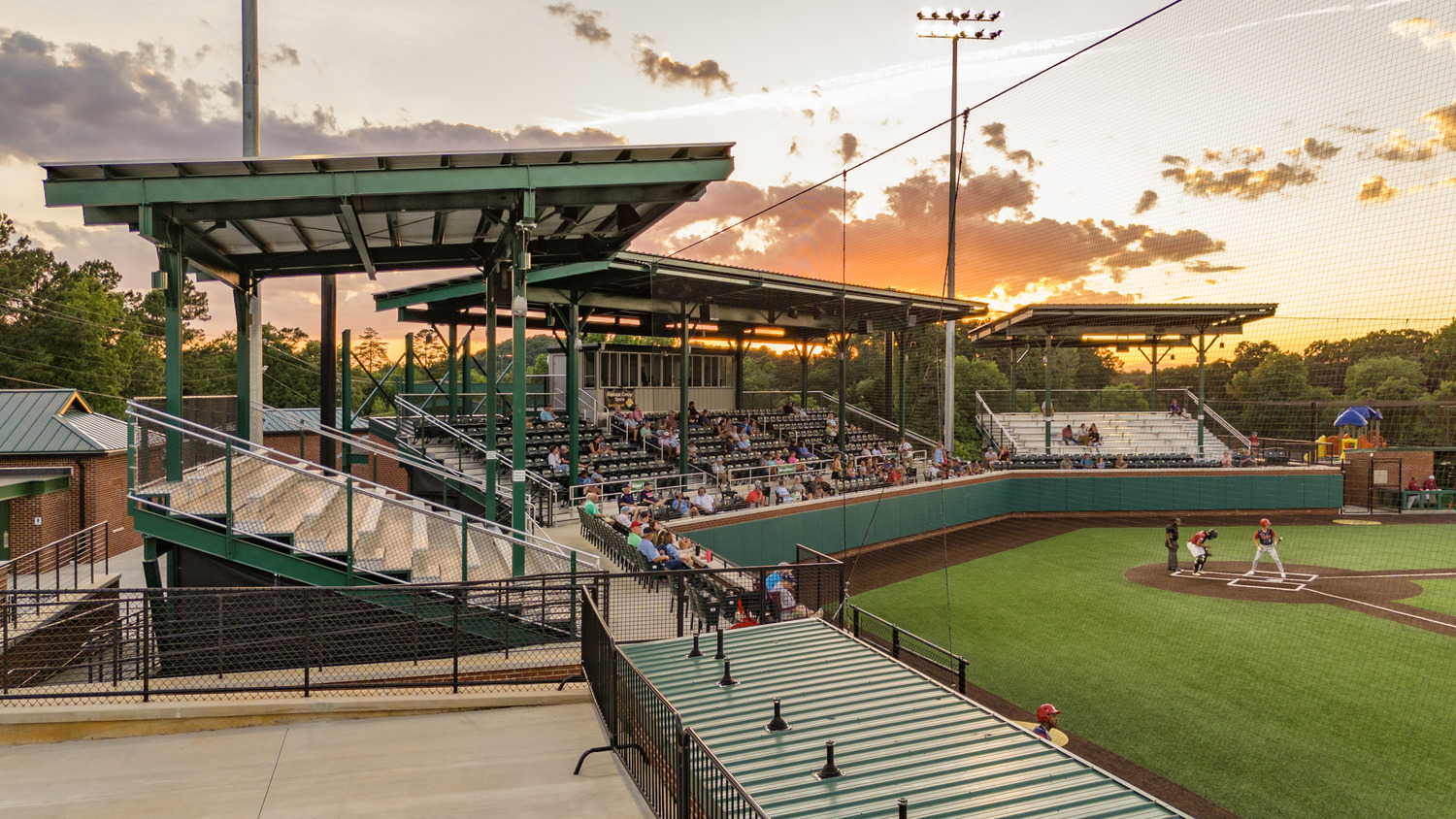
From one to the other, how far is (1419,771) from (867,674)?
22.6 feet

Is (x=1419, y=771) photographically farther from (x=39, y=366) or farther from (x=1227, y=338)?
(x=39, y=366)

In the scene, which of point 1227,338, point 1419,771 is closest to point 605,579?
point 1419,771

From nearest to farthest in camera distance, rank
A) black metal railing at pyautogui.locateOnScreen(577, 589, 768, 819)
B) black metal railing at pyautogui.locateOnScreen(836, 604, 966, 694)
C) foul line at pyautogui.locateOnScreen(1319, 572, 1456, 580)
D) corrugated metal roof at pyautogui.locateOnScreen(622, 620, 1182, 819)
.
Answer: black metal railing at pyautogui.locateOnScreen(577, 589, 768, 819), corrugated metal roof at pyautogui.locateOnScreen(622, 620, 1182, 819), black metal railing at pyautogui.locateOnScreen(836, 604, 966, 694), foul line at pyautogui.locateOnScreen(1319, 572, 1456, 580)

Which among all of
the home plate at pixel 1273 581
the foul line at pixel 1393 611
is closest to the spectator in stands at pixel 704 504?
the home plate at pixel 1273 581

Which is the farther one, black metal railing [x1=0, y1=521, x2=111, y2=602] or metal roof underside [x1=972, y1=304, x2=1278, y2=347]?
metal roof underside [x1=972, y1=304, x2=1278, y2=347]

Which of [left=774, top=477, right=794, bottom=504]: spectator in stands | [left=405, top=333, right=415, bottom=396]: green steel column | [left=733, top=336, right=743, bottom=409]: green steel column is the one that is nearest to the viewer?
[left=774, top=477, right=794, bottom=504]: spectator in stands

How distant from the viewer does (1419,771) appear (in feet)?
28.4

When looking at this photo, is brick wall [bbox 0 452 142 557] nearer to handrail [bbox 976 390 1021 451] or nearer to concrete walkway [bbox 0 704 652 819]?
concrete walkway [bbox 0 704 652 819]

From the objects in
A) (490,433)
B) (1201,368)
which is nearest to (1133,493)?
(1201,368)

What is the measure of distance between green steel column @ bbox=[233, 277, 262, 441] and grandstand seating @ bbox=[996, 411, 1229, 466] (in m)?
30.7

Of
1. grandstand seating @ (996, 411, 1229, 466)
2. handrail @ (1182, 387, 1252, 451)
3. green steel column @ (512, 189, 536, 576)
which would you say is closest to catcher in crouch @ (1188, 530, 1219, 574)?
grandstand seating @ (996, 411, 1229, 466)

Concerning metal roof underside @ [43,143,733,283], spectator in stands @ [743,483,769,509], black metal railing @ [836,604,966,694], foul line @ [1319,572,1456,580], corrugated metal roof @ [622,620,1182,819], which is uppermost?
metal roof underside @ [43,143,733,283]

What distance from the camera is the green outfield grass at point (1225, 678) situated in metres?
8.52

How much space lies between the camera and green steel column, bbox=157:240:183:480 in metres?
9.30
